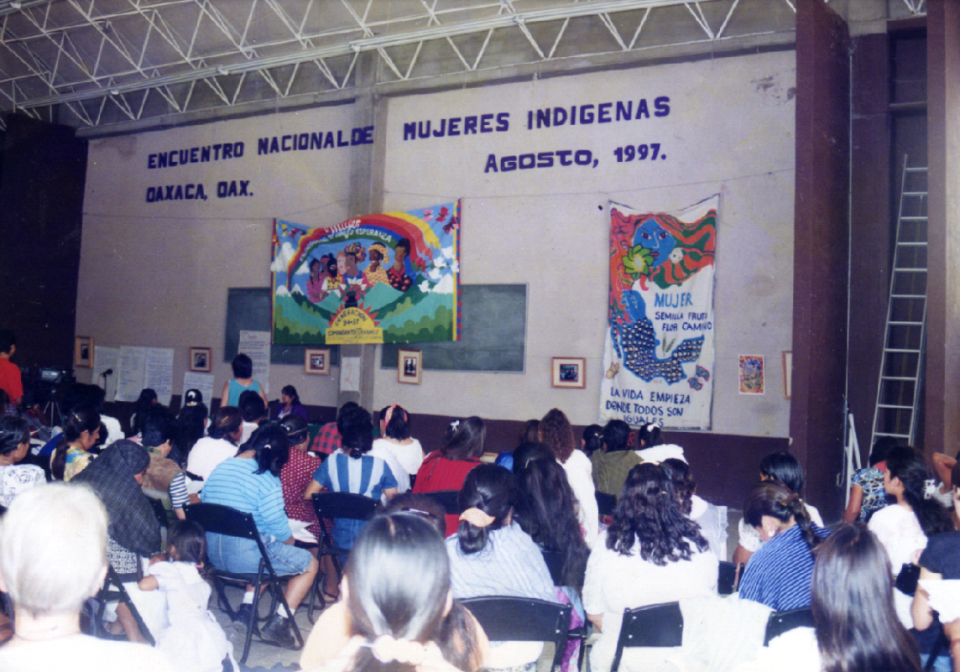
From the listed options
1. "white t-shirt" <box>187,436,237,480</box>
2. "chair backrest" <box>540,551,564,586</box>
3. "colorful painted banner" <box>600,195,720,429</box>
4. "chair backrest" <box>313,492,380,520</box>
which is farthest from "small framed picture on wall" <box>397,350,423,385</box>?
"chair backrest" <box>540,551,564,586</box>

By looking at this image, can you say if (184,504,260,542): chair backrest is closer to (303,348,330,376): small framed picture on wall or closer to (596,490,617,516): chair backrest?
(596,490,617,516): chair backrest

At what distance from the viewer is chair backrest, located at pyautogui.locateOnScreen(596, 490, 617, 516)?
4.07 metres

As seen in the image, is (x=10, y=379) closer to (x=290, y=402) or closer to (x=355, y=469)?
(x=290, y=402)

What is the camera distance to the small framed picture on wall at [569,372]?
24.1 ft

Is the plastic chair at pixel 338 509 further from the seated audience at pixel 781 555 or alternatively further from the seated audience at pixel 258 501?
the seated audience at pixel 781 555

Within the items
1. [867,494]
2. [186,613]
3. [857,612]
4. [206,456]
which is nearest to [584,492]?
[867,494]

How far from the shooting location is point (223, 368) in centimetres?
928

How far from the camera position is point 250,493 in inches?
137

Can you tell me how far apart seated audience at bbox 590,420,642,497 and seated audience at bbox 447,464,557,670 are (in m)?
1.77

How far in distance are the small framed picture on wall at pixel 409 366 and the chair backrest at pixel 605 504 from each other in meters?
4.16

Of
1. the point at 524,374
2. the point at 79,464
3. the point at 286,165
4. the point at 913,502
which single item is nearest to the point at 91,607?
the point at 79,464

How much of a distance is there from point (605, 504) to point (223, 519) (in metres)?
1.89

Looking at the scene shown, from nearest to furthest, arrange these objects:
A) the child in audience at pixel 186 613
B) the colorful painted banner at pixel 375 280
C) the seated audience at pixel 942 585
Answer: the seated audience at pixel 942 585
the child in audience at pixel 186 613
the colorful painted banner at pixel 375 280

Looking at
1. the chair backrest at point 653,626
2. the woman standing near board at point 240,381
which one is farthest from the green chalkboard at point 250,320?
the chair backrest at point 653,626
